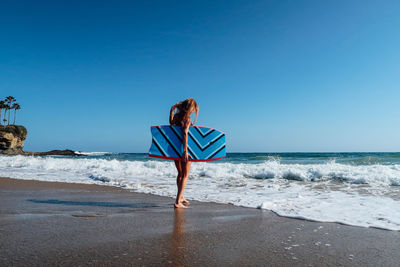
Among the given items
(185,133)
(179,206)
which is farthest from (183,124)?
(179,206)

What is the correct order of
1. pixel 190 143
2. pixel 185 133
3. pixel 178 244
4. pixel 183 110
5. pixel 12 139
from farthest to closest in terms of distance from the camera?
pixel 12 139 → pixel 190 143 → pixel 183 110 → pixel 185 133 → pixel 178 244

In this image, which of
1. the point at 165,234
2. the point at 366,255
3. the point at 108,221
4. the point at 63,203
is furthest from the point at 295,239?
the point at 63,203

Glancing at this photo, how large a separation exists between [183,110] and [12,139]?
59919mm

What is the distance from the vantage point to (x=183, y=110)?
4.33 metres

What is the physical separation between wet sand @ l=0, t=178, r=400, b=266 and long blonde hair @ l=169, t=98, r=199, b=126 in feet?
4.67

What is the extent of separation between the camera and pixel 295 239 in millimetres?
2654

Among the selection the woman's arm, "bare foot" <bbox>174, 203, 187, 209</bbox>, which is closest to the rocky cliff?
"bare foot" <bbox>174, 203, 187, 209</bbox>

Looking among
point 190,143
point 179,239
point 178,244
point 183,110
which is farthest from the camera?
point 190,143

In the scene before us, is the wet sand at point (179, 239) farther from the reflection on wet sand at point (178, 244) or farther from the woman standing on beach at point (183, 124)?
the woman standing on beach at point (183, 124)

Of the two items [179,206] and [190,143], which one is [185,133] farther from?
Result: [179,206]

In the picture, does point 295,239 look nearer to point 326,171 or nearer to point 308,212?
point 308,212

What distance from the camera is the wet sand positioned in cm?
206

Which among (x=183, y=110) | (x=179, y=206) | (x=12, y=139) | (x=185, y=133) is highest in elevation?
(x=12, y=139)

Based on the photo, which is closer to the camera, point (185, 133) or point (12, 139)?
point (185, 133)
